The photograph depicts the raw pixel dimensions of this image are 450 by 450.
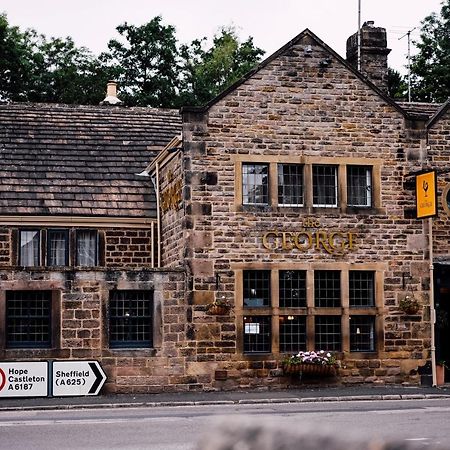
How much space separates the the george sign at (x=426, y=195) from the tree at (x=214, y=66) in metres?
27.6

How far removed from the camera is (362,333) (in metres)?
25.1

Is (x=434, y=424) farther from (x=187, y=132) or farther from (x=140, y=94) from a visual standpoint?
(x=140, y=94)

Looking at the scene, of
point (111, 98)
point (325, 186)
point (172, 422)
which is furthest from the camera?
point (111, 98)

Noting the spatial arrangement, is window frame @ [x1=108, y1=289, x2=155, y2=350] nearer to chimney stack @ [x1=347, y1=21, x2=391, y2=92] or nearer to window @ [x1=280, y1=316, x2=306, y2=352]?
window @ [x1=280, y1=316, x2=306, y2=352]

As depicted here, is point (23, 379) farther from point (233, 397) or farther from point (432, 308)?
point (432, 308)

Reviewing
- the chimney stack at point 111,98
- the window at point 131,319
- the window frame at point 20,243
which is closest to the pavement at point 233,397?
the window at point 131,319

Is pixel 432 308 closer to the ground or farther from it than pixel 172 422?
farther from it

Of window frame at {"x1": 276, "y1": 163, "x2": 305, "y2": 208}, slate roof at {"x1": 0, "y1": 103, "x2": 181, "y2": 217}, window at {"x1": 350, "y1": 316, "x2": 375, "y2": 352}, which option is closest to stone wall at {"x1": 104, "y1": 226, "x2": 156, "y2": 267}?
slate roof at {"x1": 0, "y1": 103, "x2": 181, "y2": 217}

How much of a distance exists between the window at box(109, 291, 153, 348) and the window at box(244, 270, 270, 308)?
2355 millimetres

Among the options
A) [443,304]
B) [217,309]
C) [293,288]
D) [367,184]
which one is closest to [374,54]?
[367,184]

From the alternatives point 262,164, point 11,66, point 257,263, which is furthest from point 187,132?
point 11,66

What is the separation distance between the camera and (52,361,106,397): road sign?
22344 millimetres

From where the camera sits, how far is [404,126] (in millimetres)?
25922

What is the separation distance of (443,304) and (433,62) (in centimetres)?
3069
